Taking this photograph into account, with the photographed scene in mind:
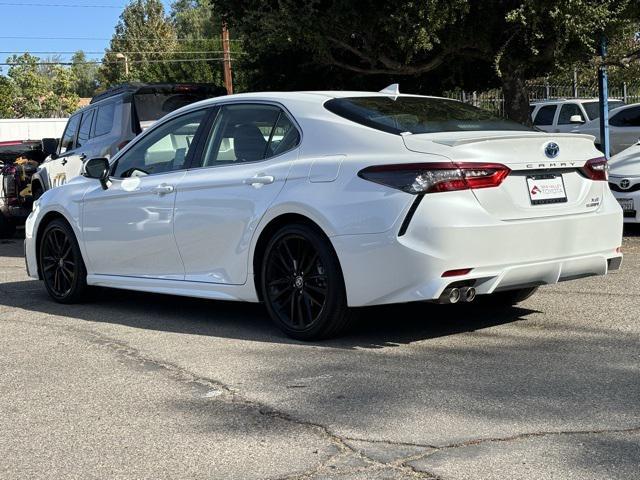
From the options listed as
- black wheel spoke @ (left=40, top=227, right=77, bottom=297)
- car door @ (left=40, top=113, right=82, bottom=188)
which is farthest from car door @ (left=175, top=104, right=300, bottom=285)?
car door @ (left=40, top=113, right=82, bottom=188)

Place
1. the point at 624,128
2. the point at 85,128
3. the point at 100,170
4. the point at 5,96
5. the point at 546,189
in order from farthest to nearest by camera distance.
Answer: the point at 5,96
the point at 624,128
the point at 85,128
the point at 100,170
the point at 546,189

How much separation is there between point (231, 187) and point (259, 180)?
28 centimetres

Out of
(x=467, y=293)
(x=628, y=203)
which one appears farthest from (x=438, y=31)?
(x=467, y=293)

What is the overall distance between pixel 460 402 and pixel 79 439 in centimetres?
184

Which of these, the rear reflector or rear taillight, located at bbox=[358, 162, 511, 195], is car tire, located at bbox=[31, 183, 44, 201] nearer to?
rear taillight, located at bbox=[358, 162, 511, 195]

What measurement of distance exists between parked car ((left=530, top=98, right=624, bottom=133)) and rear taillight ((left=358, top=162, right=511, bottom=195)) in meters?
16.3

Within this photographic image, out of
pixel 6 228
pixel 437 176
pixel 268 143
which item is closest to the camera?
pixel 437 176

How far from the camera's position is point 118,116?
1246 cm

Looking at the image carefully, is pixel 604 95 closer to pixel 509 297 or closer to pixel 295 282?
pixel 509 297

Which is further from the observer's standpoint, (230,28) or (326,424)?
(230,28)

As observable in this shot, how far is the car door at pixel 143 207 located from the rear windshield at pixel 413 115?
129 cm

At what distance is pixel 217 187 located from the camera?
666 cm

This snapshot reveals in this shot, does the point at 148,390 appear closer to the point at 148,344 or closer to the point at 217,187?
the point at 148,344

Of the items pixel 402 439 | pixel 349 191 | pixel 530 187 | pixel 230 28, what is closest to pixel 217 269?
pixel 349 191
